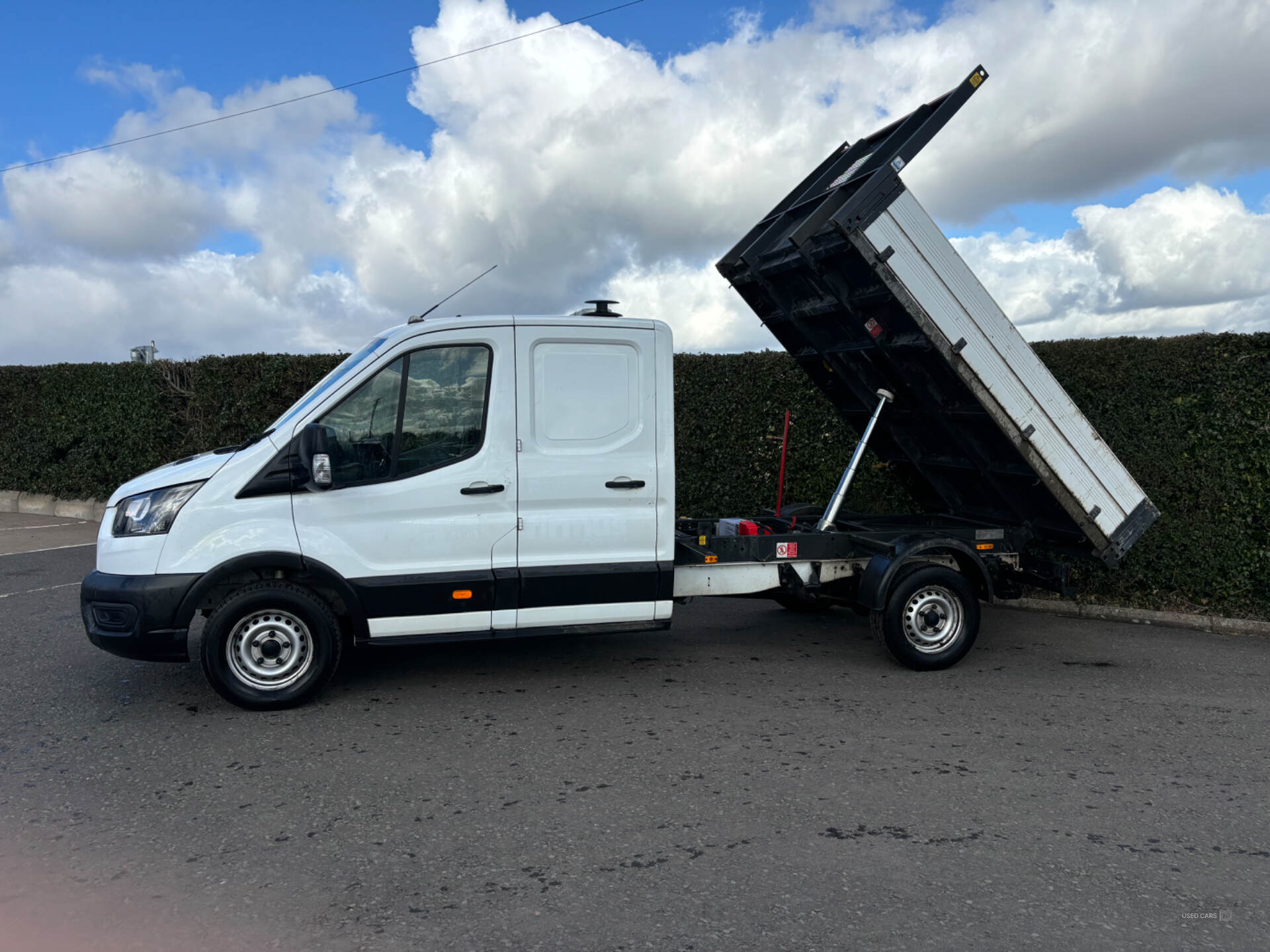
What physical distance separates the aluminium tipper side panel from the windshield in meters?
3.02

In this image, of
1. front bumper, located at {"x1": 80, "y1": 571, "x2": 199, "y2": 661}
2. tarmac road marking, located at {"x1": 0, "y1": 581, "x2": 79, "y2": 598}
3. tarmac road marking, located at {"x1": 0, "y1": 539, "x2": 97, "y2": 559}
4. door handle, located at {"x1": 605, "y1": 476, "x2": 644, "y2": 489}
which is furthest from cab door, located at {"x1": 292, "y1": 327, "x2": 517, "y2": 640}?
tarmac road marking, located at {"x1": 0, "y1": 539, "x2": 97, "y2": 559}

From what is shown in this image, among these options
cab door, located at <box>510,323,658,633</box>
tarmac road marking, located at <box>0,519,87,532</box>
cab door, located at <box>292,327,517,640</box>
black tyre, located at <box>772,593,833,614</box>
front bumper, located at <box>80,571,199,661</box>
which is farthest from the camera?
tarmac road marking, located at <box>0,519,87,532</box>

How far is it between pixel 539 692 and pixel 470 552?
990 mm

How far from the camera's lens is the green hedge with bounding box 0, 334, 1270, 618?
8203mm

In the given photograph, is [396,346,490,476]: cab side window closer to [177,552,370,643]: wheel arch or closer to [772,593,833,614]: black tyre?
[177,552,370,643]: wheel arch

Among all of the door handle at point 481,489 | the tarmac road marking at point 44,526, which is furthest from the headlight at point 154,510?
the tarmac road marking at point 44,526

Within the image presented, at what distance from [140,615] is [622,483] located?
2801 millimetres

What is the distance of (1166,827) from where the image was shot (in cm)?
405

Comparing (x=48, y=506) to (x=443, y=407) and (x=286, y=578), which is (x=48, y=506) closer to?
(x=286, y=578)

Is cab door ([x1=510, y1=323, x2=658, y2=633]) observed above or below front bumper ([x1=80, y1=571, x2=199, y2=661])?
above

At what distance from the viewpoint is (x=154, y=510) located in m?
5.38

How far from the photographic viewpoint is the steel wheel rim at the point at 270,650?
5426mm

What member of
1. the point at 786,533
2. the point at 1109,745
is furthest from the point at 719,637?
the point at 1109,745

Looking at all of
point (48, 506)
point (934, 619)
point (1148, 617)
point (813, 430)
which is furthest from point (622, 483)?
point (48, 506)
